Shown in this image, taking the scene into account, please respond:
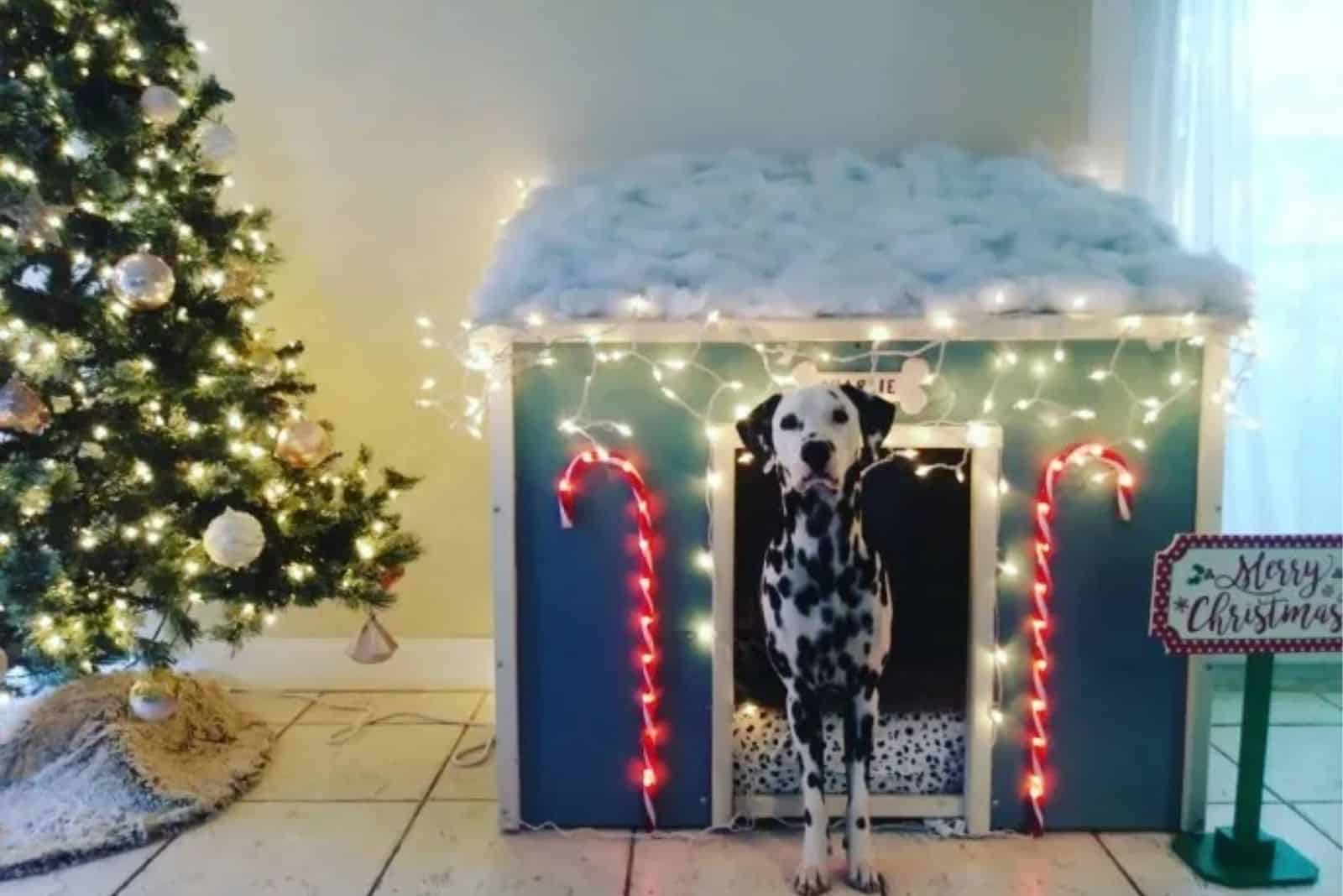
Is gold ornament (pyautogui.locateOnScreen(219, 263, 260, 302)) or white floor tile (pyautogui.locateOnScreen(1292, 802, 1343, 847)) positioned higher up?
gold ornament (pyautogui.locateOnScreen(219, 263, 260, 302))

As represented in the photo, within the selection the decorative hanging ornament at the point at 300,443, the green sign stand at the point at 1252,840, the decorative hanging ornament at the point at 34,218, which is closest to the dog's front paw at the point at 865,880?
the green sign stand at the point at 1252,840

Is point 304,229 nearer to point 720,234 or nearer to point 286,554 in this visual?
point 286,554

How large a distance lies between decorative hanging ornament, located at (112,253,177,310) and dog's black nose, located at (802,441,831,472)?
47.4 inches

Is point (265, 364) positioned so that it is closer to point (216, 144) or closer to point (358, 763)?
point (216, 144)

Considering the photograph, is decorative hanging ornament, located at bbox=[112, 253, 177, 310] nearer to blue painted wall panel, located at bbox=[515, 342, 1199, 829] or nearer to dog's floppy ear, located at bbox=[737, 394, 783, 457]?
blue painted wall panel, located at bbox=[515, 342, 1199, 829]

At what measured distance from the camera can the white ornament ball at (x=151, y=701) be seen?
86.2 inches

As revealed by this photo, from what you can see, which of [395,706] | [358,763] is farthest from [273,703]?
[358,763]

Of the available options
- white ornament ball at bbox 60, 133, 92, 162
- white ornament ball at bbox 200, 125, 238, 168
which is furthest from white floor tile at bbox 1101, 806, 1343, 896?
white ornament ball at bbox 60, 133, 92, 162

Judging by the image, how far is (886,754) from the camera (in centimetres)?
204

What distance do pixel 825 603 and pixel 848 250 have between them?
642 mm

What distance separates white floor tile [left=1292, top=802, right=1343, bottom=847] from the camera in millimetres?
2047

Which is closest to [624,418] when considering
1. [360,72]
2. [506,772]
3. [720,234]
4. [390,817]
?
[720,234]

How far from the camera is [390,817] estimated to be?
2137 mm

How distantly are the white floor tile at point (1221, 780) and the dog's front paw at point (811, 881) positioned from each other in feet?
2.55
